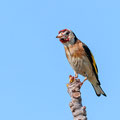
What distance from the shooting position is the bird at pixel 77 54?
10.8 meters

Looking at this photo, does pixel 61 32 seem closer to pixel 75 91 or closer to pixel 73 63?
pixel 73 63

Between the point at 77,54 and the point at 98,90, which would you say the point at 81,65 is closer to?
the point at 77,54

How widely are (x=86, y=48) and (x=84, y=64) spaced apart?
0.59 metres

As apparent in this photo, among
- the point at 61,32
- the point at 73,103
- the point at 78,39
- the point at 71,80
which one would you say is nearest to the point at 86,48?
the point at 78,39

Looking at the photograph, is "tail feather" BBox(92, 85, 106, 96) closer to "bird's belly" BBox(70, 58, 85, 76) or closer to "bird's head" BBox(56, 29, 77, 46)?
"bird's belly" BBox(70, 58, 85, 76)

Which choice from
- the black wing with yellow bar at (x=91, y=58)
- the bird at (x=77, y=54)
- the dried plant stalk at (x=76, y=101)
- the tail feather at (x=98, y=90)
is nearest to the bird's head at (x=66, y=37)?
the bird at (x=77, y=54)

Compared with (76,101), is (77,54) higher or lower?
higher

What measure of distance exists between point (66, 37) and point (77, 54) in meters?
0.73

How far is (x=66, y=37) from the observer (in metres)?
10.8

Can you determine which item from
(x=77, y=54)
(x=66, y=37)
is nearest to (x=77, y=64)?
(x=77, y=54)

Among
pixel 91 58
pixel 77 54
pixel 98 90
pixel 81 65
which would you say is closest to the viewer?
pixel 77 54

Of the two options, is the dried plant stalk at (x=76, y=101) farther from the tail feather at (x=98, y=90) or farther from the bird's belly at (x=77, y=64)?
the tail feather at (x=98, y=90)

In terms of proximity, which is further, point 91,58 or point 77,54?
point 91,58

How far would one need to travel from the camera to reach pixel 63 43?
1095 centimetres
